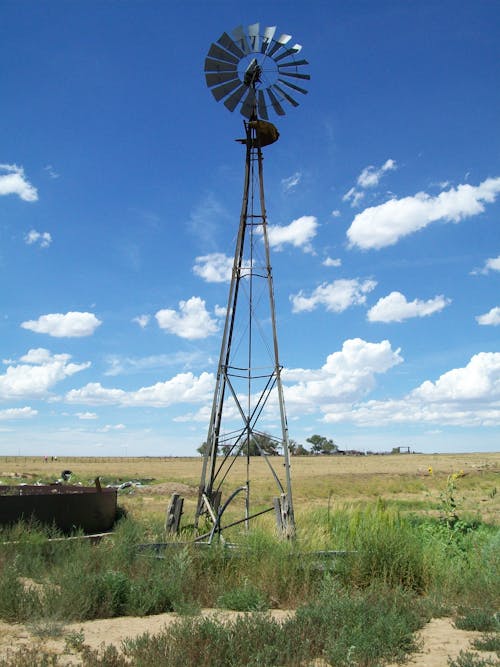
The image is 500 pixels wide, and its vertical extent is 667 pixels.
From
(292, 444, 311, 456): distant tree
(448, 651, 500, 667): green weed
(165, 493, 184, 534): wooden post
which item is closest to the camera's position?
(448, 651, 500, 667): green weed

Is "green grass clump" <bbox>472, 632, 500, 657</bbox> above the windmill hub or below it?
below

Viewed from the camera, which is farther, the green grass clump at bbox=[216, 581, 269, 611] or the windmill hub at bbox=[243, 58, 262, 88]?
the windmill hub at bbox=[243, 58, 262, 88]

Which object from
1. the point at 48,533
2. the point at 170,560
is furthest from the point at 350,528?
the point at 48,533

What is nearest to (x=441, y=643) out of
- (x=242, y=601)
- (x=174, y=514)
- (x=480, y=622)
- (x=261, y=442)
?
(x=480, y=622)

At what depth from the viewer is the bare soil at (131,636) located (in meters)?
6.38

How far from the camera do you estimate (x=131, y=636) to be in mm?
7055

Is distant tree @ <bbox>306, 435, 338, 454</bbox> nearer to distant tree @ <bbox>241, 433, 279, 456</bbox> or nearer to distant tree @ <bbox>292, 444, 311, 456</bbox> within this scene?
distant tree @ <bbox>292, 444, 311, 456</bbox>

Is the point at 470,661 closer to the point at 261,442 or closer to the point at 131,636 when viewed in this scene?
the point at 131,636

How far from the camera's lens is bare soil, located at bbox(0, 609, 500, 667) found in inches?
251

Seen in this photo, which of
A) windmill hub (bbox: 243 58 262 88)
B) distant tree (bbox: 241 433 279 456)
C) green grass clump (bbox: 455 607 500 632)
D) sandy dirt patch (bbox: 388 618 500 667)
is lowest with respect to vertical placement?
sandy dirt patch (bbox: 388 618 500 667)

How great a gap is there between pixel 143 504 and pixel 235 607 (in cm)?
1456

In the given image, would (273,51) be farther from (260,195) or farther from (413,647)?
(413,647)

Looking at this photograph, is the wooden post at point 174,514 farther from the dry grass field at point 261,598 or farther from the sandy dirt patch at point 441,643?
the sandy dirt patch at point 441,643

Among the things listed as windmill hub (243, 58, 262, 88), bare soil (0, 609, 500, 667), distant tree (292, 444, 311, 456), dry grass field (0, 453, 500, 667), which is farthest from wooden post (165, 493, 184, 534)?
distant tree (292, 444, 311, 456)
